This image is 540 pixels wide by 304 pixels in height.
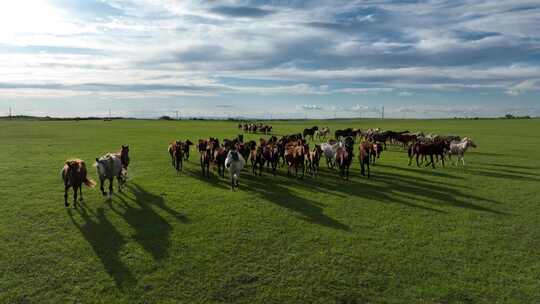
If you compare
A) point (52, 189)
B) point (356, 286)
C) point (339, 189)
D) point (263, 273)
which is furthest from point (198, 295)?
point (52, 189)

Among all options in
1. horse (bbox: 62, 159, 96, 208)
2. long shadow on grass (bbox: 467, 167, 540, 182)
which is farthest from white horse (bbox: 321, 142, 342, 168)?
horse (bbox: 62, 159, 96, 208)

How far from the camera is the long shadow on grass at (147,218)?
9.01 m

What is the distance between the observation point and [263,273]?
305 inches

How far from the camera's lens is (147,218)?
11.0 meters

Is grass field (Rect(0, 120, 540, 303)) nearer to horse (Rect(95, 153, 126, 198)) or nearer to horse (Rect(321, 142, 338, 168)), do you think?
horse (Rect(95, 153, 126, 198))

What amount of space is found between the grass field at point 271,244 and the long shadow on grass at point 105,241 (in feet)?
0.12

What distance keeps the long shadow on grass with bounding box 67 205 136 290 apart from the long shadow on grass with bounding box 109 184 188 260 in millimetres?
537

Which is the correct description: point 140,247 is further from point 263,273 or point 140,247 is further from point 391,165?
point 391,165

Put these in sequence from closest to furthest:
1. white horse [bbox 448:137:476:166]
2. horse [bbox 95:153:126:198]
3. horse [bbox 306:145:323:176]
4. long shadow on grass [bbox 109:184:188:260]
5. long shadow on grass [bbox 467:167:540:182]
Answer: long shadow on grass [bbox 109:184:188:260] < horse [bbox 95:153:126:198] < long shadow on grass [bbox 467:167:540:182] < horse [bbox 306:145:323:176] < white horse [bbox 448:137:476:166]

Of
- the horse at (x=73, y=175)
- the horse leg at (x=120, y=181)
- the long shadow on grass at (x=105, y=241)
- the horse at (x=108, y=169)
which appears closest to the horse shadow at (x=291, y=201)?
the horse leg at (x=120, y=181)

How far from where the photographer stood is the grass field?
7129mm

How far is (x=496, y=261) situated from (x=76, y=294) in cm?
948

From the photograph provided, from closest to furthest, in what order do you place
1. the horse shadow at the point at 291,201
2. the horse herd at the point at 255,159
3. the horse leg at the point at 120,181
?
the horse shadow at the point at 291,201 < the horse herd at the point at 255,159 < the horse leg at the point at 120,181

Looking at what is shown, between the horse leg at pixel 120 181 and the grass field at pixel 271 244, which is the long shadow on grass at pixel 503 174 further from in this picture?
the horse leg at pixel 120 181
